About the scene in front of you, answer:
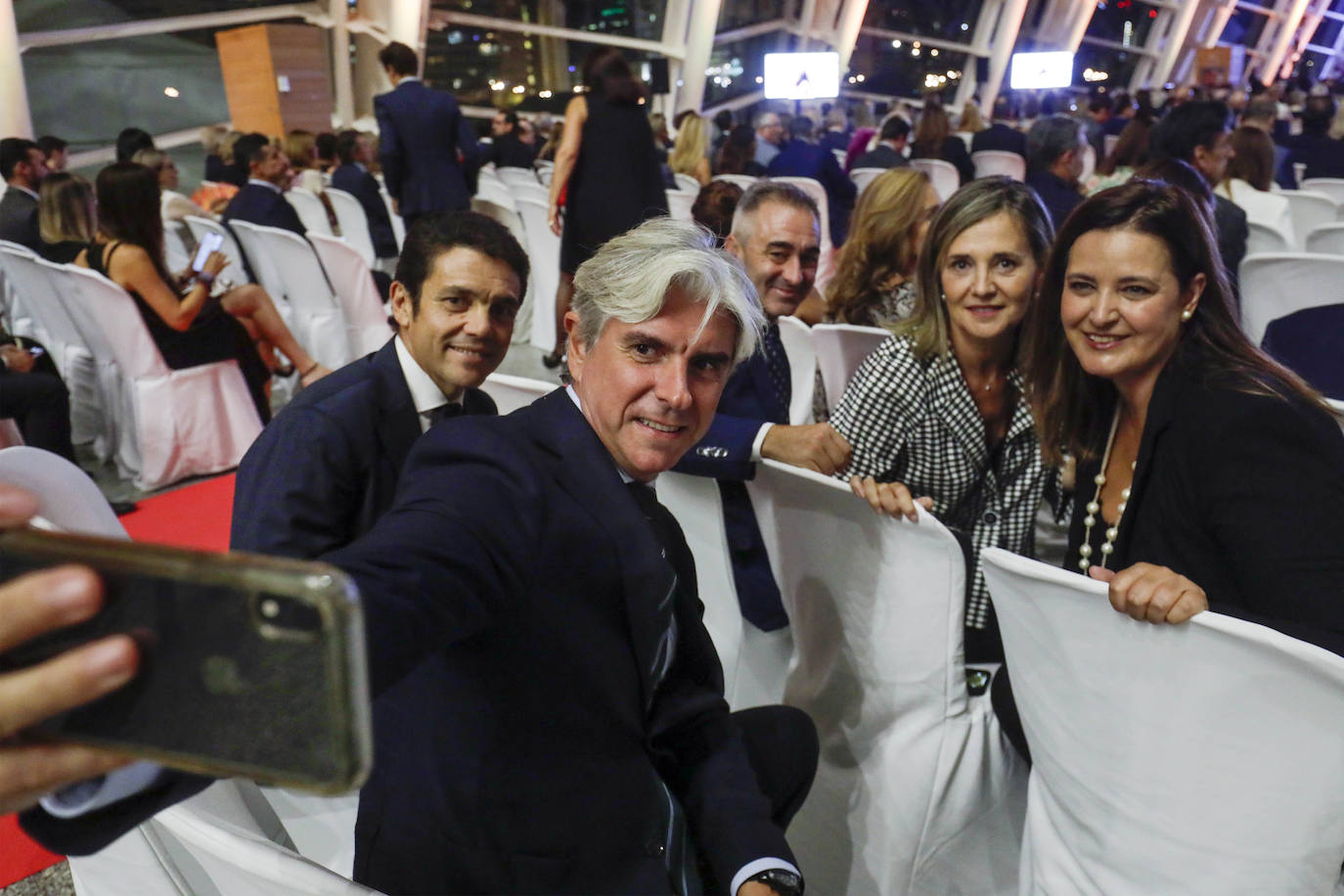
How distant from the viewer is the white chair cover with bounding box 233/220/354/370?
472 cm

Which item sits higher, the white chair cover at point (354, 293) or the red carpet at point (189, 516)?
the white chair cover at point (354, 293)

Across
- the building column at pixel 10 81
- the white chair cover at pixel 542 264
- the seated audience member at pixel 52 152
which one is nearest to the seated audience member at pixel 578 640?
the white chair cover at pixel 542 264

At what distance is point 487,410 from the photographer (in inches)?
77.4

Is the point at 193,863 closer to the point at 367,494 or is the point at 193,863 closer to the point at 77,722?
the point at 77,722

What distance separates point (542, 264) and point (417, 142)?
3.13 feet

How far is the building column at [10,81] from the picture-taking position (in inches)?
278

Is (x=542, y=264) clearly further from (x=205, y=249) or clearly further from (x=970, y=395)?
(x=970, y=395)

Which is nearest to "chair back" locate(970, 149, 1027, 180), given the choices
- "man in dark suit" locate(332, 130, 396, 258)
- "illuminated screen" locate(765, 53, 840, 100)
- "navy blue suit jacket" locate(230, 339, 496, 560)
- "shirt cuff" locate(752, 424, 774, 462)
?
"man in dark suit" locate(332, 130, 396, 258)

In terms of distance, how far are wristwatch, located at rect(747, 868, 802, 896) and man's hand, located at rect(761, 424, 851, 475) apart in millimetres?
663

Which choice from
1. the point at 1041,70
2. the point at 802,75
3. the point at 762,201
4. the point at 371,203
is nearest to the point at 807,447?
the point at 762,201

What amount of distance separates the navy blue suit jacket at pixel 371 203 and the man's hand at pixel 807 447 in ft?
16.0

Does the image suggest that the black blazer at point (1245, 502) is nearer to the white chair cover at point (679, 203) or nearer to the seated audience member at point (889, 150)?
the white chair cover at point (679, 203)

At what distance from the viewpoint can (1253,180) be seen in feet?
14.2

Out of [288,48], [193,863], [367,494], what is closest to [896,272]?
[367,494]
